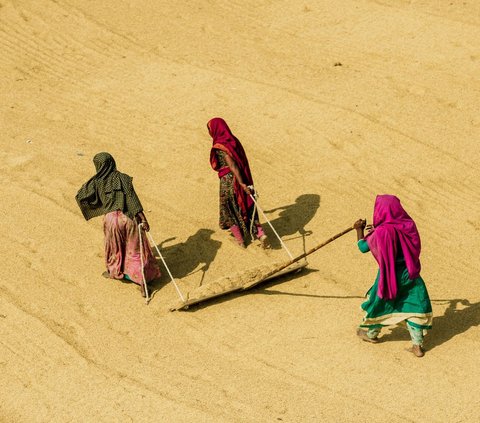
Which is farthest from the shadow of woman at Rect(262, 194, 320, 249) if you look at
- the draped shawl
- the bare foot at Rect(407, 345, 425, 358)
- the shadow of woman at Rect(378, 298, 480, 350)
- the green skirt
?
the bare foot at Rect(407, 345, 425, 358)

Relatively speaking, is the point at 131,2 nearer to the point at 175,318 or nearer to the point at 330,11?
the point at 330,11

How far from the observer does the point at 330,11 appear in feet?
54.0

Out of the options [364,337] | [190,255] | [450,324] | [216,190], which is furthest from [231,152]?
[450,324]

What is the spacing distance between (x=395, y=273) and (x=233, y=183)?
2.64 m

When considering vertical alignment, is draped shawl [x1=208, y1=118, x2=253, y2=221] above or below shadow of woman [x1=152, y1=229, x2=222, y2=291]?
above

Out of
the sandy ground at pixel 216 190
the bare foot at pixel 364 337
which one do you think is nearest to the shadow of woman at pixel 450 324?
the sandy ground at pixel 216 190

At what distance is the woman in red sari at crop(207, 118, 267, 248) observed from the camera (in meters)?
10.2

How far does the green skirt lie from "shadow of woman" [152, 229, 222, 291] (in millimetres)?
2156

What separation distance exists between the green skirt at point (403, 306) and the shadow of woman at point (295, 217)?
2.21 metres

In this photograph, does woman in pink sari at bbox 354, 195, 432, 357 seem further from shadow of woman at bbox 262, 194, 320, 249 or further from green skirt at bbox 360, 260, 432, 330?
shadow of woman at bbox 262, 194, 320, 249

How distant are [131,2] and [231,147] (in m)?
7.54

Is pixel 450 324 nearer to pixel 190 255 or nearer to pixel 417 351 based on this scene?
pixel 417 351

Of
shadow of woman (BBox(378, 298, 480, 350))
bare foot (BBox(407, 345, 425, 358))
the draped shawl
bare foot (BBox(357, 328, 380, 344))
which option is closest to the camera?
bare foot (BBox(407, 345, 425, 358))

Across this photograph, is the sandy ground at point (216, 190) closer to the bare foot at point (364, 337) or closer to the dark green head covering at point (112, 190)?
the bare foot at point (364, 337)
